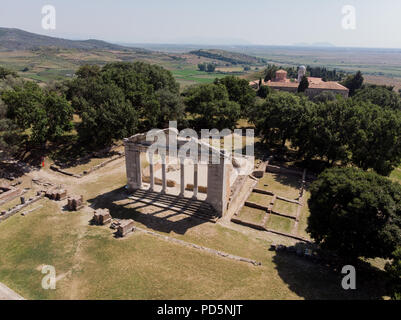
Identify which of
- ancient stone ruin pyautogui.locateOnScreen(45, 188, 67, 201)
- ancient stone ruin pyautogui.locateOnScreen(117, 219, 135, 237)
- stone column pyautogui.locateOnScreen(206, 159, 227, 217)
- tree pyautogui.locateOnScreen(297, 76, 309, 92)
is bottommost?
ancient stone ruin pyautogui.locateOnScreen(117, 219, 135, 237)

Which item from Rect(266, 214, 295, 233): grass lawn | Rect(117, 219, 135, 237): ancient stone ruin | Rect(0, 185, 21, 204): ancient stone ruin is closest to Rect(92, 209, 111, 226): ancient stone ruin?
Rect(117, 219, 135, 237): ancient stone ruin

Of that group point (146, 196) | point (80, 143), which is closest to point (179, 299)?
point (146, 196)

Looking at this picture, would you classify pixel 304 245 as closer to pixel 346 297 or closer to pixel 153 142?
pixel 346 297

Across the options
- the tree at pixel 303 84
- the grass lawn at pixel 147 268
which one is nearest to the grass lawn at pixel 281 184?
the grass lawn at pixel 147 268

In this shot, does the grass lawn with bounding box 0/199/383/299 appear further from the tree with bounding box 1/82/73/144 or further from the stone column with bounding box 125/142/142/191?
the tree with bounding box 1/82/73/144

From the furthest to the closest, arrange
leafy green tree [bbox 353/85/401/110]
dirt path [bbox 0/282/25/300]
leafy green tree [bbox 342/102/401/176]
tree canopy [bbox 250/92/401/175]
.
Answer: leafy green tree [bbox 353/85/401/110], tree canopy [bbox 250/92/401/175], leafy green tree [bbox 342/102/401/176], dirt path [bbox 0/282/25/300]

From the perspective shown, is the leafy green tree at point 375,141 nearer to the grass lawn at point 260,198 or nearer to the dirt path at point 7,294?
the grass lawn at point 260,198
